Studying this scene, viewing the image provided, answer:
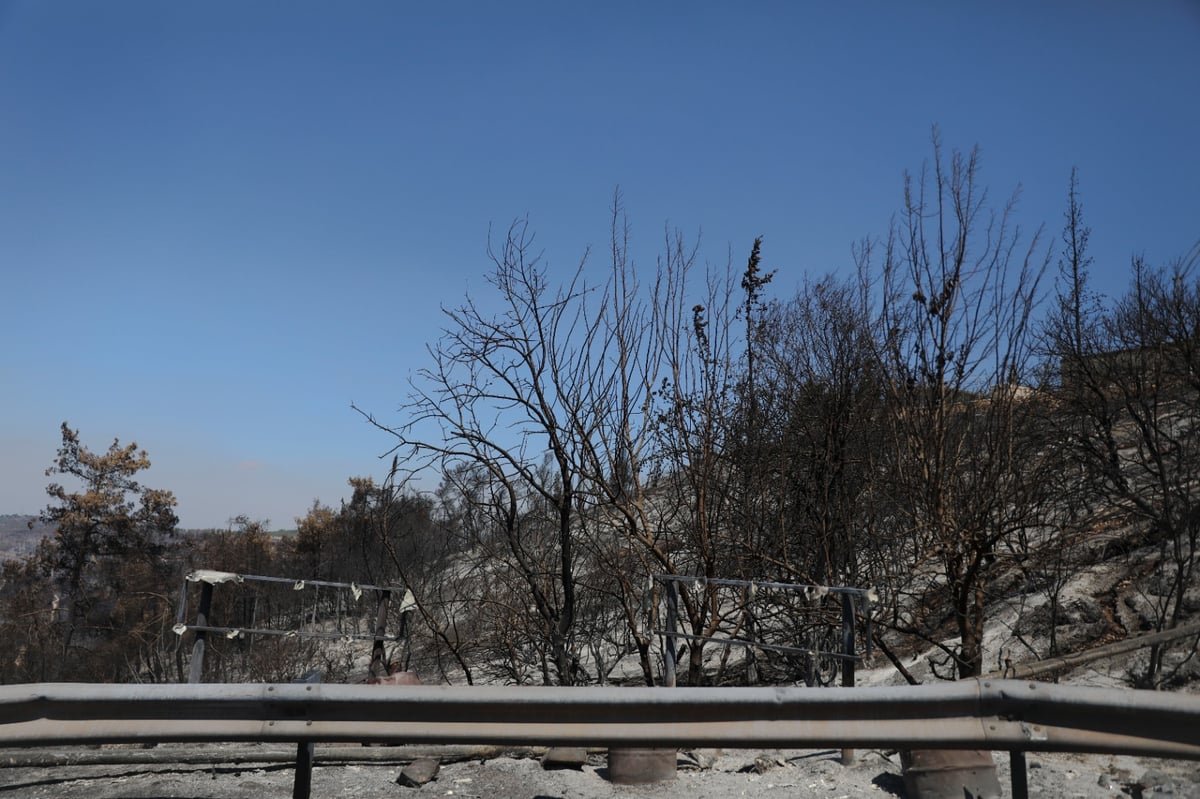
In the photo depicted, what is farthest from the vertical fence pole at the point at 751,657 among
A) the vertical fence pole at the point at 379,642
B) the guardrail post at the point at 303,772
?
the guardrail post at the point at 303,772

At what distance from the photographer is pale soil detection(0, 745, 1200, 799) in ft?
13.9

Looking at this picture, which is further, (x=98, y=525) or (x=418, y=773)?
(x=98, y=525)

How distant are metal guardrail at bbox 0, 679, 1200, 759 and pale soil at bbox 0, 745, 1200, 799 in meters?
1.13

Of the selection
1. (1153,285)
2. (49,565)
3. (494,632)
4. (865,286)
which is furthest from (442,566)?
(49,565)

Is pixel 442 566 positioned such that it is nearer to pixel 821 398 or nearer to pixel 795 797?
pixel 821 398

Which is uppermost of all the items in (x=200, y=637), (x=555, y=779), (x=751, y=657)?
(x=200, y=637)

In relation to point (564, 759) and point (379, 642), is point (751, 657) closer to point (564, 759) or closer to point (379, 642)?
point (379, 642)

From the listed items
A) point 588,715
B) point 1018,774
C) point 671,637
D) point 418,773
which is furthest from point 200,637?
point 1018,774

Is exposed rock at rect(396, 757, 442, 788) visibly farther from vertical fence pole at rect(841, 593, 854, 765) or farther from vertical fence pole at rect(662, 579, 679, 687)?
vertical fence pole at rect(841, 593, 854, 765)

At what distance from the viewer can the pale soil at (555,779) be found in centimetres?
424

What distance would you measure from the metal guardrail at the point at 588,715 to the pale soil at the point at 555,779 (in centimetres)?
113

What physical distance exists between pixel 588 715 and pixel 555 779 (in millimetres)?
1688

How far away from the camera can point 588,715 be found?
3148mm

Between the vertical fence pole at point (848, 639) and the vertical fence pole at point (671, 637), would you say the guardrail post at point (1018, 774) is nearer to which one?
the vertical fence pole at point (848, 639)
